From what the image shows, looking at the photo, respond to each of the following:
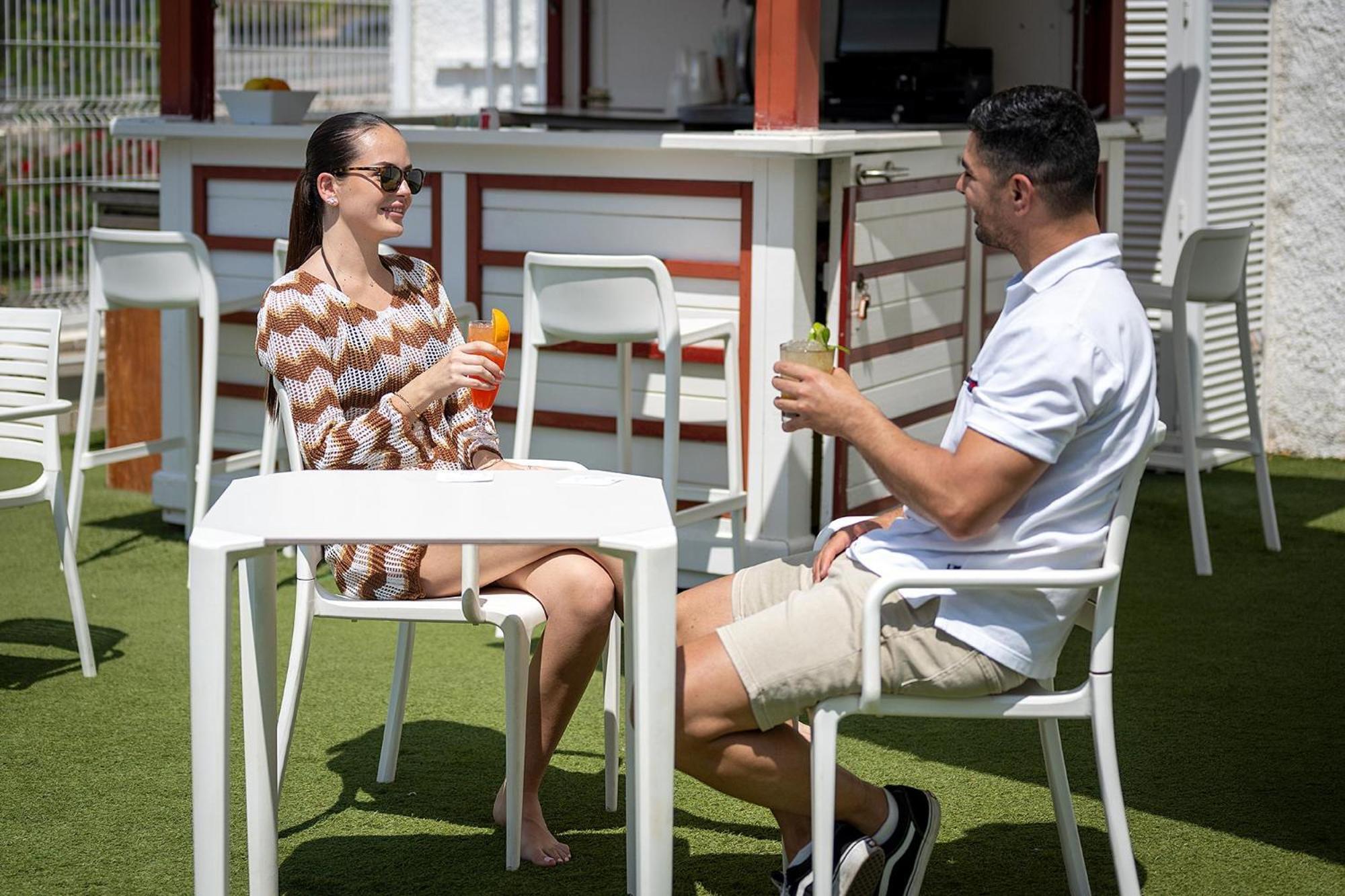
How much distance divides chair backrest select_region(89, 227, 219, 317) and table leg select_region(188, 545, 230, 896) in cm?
279

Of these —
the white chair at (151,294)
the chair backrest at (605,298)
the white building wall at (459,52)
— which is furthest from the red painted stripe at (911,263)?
the white building wall at (459,52)

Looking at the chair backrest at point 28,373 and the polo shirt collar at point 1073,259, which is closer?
the polo shirt collar at point 1073,259

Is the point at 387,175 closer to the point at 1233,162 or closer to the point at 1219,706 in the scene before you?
the point at 1219,706

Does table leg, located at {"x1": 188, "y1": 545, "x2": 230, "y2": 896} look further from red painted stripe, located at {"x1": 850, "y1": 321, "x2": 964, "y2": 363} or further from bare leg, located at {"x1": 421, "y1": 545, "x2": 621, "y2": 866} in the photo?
red painted stripe, located at {"x1": 850, "y1": 321, "x2": 964, "y2": 363}

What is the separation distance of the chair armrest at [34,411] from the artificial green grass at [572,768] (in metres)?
0.61

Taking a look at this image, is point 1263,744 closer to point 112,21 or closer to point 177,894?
point 177,894

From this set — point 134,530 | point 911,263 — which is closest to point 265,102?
point 134,530

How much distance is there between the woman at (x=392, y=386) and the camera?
2668 millimetres

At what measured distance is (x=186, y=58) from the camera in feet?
17.9

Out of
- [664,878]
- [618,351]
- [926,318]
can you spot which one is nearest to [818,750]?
[664,878]

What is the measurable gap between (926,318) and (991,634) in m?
2.77

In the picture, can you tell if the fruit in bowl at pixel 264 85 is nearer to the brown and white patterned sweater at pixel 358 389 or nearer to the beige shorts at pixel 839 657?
the brown and white patterned sweater at pixel 358 389

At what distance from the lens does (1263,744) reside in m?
3.40

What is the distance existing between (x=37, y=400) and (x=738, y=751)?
209cm
